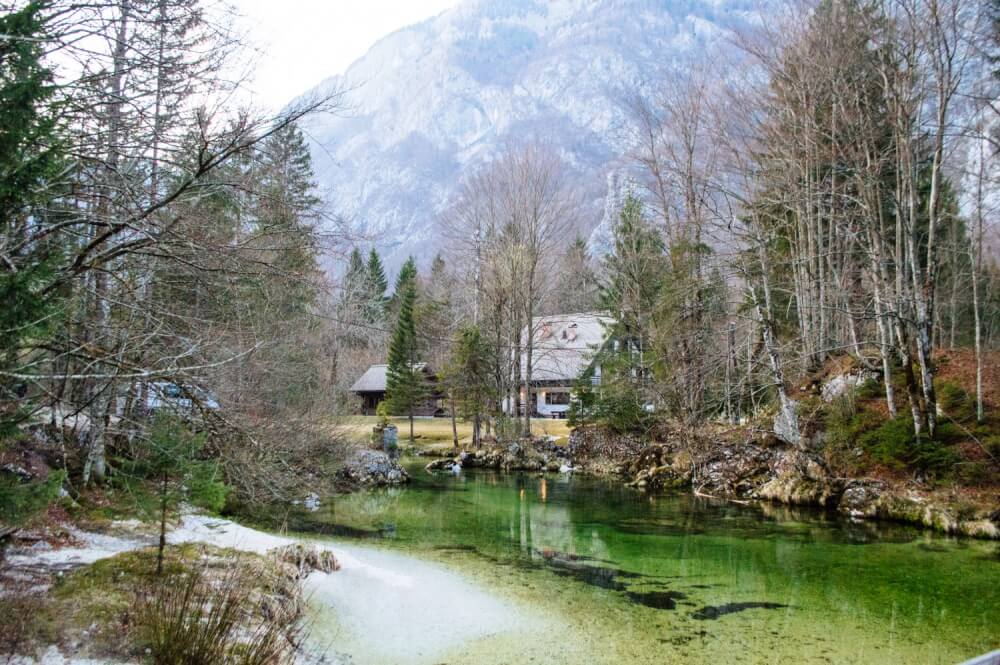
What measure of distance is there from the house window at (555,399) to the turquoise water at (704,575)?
2130 centimetres

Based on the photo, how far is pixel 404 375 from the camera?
109 ft

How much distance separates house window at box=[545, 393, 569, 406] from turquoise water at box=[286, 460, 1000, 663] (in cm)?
2130

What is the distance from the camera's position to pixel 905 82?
12930 mm

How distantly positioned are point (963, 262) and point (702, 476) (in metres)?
17.3

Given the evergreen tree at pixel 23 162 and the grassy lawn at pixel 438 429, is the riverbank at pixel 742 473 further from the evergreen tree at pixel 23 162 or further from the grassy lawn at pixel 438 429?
the evergreen tree at pixel 23 162

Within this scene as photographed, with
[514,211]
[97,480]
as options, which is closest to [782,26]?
[514,211]

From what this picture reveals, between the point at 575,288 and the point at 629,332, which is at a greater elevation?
the point at 575,288

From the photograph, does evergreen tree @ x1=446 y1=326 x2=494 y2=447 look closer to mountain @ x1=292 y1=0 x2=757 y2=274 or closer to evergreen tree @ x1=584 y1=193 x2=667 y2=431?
evergreen tree @ x1=584 y1=193 x2=667 y2=431

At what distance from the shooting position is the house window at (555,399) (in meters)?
37.3

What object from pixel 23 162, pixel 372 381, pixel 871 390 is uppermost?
pixel 23 162

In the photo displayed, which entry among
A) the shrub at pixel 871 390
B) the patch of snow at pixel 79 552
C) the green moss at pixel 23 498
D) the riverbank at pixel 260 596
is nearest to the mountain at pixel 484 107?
the shrub at pixel 871 390

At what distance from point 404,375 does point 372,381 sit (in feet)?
33.1

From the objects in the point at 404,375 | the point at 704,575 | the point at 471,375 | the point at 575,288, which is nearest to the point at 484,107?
the point at 575,288

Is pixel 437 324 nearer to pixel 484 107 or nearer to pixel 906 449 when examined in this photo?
pixel 906 449
